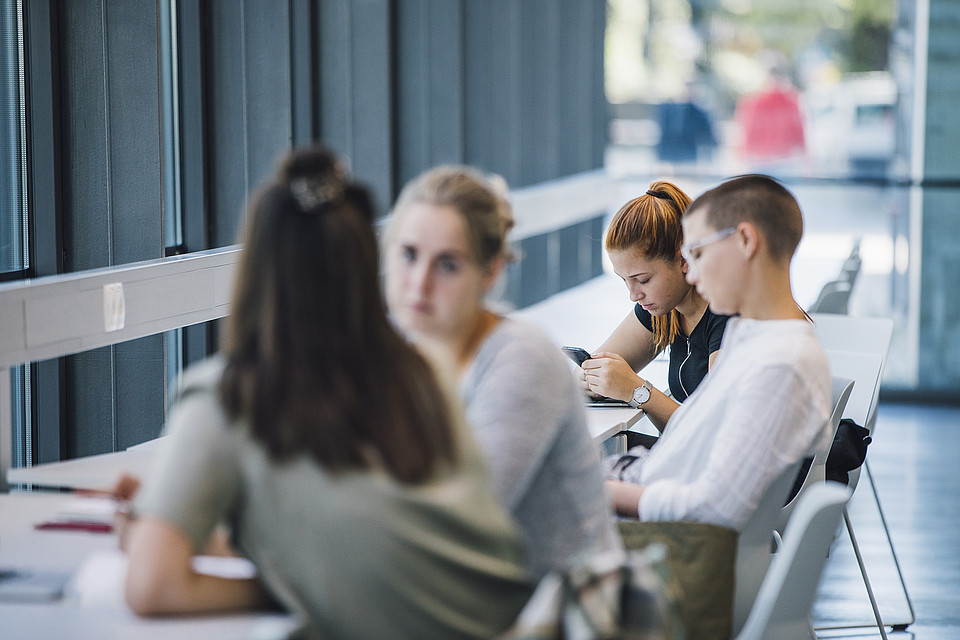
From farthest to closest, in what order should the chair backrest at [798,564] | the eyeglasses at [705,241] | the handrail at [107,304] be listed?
the handrail at [107,304] → the eyeglasses at [705,241] → the chair backrest at [798,564]

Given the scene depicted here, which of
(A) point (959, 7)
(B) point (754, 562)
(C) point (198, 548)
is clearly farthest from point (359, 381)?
(A) point (959, 7)

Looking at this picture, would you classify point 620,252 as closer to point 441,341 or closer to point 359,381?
point 441,341

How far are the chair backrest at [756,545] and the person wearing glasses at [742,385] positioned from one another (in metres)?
0.11

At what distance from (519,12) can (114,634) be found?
6.34 metres

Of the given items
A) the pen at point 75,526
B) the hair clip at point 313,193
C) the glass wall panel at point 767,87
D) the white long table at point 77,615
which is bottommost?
the pen at point 75,526

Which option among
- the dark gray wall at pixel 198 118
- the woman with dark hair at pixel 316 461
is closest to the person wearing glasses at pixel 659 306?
the dark gray wall at pixel 198 118

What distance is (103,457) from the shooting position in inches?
90.6

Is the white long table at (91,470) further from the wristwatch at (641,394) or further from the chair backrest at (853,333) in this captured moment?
the chair backrest at (853,333)

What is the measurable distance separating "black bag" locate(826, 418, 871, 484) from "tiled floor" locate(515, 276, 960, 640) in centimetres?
68

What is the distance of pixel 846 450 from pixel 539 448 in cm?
119

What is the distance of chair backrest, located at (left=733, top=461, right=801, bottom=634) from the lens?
204 centimetres

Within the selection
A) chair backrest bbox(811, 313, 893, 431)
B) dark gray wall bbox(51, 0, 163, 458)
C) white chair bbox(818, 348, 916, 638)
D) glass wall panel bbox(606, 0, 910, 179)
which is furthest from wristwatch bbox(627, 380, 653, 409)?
glass wall panel bbox(606, 0, 910, 179)

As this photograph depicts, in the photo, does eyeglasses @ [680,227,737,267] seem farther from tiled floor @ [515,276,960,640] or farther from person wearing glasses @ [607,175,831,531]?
tiled floor @ [515,276,960,640]

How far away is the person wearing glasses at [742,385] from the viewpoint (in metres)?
1.90
